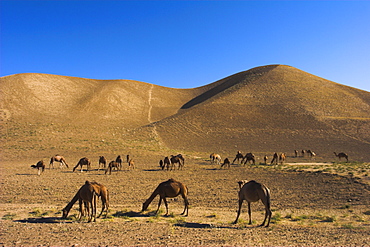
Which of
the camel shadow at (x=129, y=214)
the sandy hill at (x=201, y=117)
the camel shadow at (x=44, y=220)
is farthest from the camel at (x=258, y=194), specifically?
the sandy hill at (x=201, y=117)

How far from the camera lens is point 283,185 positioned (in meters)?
20.1

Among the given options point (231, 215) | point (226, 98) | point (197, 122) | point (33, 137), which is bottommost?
point (231, 215)

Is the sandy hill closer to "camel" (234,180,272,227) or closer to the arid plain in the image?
the arid plain

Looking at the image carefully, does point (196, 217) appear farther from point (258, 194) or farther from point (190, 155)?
point (190, 155)

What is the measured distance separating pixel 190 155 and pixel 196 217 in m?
33.8

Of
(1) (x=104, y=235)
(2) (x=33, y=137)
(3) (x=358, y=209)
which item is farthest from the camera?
(2) (x=33, y=137)

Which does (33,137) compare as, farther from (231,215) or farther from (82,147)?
(231,215)

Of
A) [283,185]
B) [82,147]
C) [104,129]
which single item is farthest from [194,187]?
[104,129]

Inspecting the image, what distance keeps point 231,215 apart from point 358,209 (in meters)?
6.95

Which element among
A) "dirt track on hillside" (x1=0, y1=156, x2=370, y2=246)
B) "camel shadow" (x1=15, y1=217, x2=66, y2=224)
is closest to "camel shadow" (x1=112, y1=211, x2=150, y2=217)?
"dirt track on hillside" (x1=0, y1=156, x2=370, y2=246)

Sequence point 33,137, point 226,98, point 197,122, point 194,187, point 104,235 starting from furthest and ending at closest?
point 226,98 < point 197,122 < point 33,137 < point 194,187 < point 104,235

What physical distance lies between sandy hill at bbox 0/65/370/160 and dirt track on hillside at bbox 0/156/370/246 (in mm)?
29868

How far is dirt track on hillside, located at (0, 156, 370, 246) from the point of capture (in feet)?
27.7

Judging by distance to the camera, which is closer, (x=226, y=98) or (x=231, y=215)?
(x=231, y=215)
